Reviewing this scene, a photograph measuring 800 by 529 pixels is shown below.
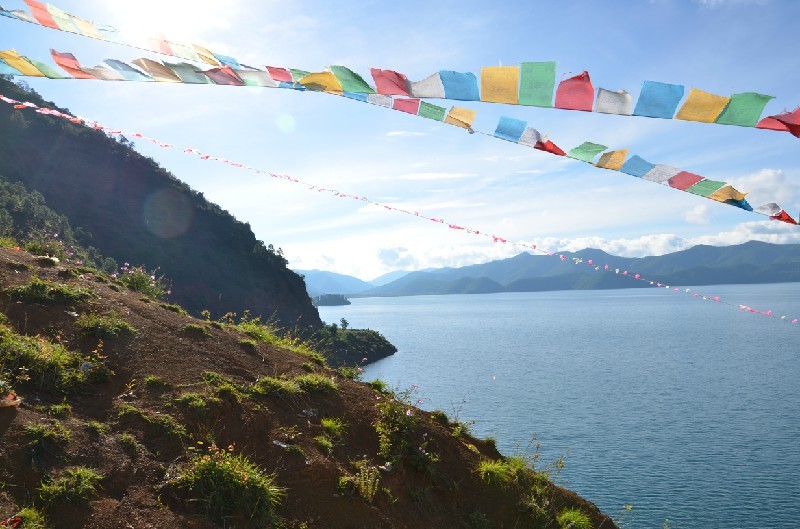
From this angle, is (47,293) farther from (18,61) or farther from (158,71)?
(158,71)

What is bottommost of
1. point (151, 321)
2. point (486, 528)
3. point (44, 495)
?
point (486, 528)

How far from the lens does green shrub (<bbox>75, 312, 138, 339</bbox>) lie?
7479 millimetres

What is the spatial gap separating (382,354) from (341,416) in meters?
82.4

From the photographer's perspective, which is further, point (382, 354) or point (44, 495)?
point (382, 354)

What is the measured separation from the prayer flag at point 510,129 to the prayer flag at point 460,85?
2.64ft

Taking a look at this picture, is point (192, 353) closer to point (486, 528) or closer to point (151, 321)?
point (151, 321)

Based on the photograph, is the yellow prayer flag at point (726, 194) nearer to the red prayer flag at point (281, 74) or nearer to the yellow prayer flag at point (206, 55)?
the red prayer flag at point (281, 74)

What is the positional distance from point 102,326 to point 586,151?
7040 mm

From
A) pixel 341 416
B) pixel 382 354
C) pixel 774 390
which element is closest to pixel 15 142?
pixel 382 354

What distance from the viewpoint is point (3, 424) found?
525 cm

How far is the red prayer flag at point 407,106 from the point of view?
21.4 feet

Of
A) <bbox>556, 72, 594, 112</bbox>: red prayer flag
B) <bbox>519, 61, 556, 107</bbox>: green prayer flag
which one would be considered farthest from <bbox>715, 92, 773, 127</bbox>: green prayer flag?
<bbox>519, 61, 556, 107</bbox>: green prayer flag

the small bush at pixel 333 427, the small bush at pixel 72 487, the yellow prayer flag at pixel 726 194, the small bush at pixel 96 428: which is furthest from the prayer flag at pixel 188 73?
the yellow prayer flag at pixel 726 194

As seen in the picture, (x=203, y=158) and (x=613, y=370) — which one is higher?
(x=203, y=158)
